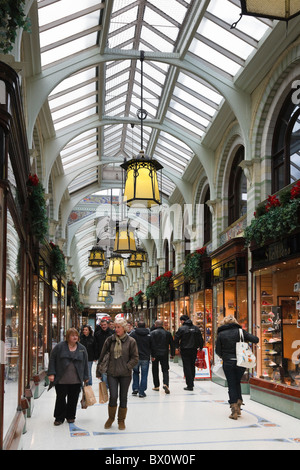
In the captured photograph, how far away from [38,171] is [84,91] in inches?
101

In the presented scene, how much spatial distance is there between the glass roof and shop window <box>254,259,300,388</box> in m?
4.69

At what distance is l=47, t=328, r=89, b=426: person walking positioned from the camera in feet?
23.2

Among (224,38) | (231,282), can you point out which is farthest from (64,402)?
(224,38)

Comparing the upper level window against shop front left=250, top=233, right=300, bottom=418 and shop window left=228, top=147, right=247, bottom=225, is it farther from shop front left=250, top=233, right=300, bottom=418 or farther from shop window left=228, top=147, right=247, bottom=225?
shop front left=250, top=233, right=300, bottom=418

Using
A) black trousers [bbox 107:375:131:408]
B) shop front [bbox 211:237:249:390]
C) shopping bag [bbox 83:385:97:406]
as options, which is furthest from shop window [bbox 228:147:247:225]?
shopping bag [bbox 83:385:97:406]

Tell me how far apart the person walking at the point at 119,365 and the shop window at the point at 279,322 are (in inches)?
111

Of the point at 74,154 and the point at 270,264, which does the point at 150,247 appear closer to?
the point at 74,154

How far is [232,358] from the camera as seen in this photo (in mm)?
7785

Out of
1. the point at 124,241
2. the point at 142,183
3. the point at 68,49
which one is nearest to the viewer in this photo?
the point at 142,183

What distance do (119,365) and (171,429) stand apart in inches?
42.3

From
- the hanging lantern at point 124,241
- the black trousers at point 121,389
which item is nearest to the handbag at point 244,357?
the black trousers at point 121,389

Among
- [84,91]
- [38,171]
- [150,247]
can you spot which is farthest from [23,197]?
[150,247]

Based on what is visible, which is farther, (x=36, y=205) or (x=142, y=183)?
(x=142, y=183)

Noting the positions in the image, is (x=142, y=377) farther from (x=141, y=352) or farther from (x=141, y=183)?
(x=141, y=183)
